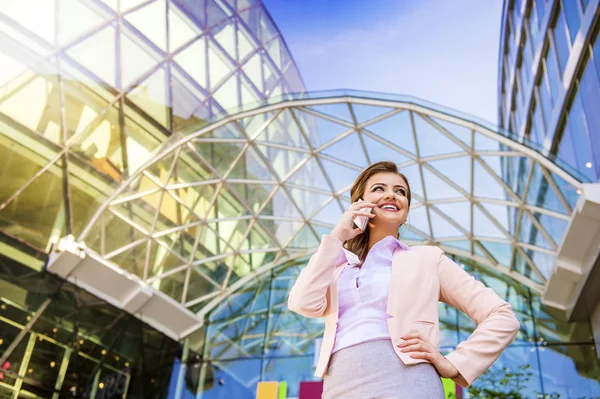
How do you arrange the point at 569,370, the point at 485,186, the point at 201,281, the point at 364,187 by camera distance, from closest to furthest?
the point at 364,187 < the point at 569,370 < the point at 485,186 < the point at 201,281

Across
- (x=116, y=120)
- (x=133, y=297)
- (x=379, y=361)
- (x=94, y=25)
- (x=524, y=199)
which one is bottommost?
(x=379, y=361)

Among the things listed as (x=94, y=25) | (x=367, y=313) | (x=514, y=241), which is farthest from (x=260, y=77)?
(x=367, y=313)

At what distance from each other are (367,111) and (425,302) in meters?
15.0

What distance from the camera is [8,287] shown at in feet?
58.2

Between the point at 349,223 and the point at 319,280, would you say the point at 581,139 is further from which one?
the point at 319,280

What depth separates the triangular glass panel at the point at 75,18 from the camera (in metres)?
19.9

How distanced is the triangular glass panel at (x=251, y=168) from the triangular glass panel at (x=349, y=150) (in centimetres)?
244

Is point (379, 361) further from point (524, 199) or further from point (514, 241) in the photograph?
point (514, 241)

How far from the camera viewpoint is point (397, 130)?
1770cm

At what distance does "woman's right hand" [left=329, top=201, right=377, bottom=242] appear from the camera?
2.89 m

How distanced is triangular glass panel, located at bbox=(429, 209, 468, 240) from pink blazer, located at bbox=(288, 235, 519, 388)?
1870 centimetres

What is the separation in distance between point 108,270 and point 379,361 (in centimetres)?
1912

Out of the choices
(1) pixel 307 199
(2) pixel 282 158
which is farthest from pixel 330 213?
(2) pixel 282 158

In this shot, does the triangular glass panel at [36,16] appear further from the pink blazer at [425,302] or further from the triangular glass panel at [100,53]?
the pink blazer at [425,302]
